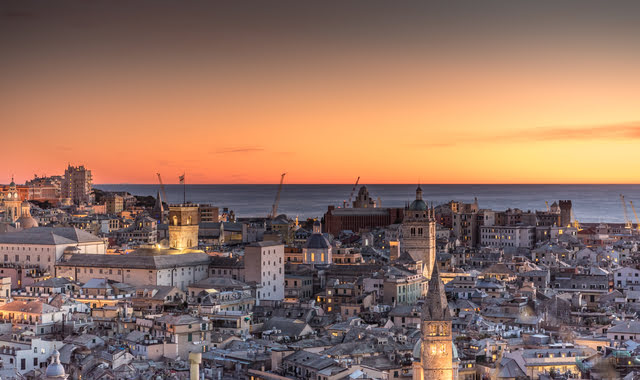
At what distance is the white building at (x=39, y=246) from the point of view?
6209 cm

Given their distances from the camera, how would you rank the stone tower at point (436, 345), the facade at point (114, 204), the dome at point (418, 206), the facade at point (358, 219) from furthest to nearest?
1. the facade at point (114, 204)
2. the facade at point (358, 219)
3. the dome at point (418, 206)
4. the stone tower at point (436, 345)

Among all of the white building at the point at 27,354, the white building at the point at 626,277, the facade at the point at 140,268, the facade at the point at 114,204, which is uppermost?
the facade at the point at 114,204

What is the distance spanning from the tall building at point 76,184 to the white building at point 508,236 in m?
92.7

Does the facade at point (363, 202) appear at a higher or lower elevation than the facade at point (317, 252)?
higher

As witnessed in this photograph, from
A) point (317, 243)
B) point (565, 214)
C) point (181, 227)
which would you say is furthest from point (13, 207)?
point (565, 214)

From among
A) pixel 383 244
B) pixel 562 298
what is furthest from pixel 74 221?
pixel 562 298

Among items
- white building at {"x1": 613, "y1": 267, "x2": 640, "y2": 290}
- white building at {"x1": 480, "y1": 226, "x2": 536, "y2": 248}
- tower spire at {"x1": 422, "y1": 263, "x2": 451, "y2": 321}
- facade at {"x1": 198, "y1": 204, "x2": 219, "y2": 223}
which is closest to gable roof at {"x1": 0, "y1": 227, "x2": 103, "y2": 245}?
tower spire at {"x1": 422, "y1": 263, "x2": 451, "y2": 321}

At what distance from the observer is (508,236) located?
99.7 meters

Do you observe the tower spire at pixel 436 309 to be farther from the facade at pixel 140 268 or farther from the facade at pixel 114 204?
the facade at pixel 114 204

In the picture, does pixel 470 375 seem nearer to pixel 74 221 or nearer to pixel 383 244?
pixel 383 244

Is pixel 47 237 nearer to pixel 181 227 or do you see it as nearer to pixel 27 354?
pixel 181 227

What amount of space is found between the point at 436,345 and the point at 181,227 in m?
37.7

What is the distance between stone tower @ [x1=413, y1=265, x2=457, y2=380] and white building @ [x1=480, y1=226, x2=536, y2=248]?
202 ft

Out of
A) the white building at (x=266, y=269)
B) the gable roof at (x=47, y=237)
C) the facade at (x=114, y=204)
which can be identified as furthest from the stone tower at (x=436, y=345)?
the facade at (x=114, y=204)
